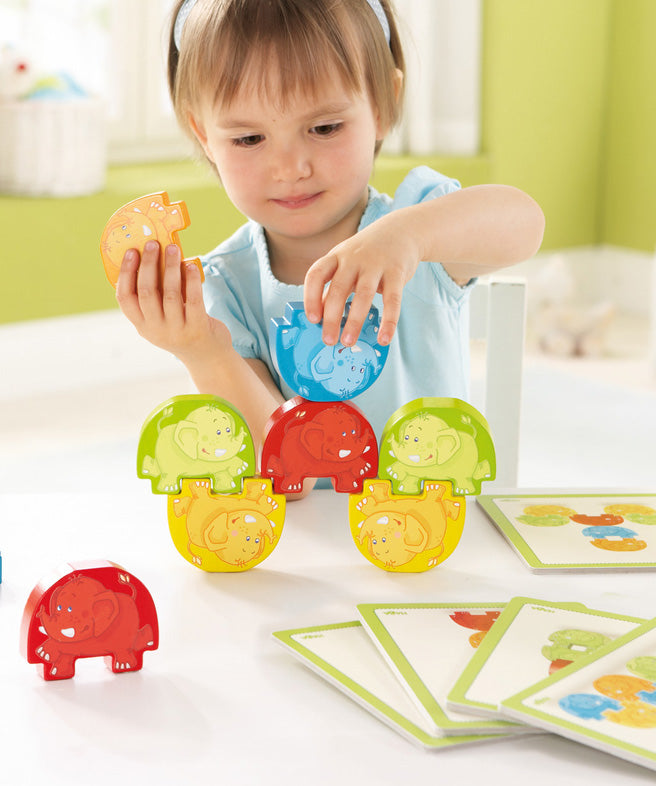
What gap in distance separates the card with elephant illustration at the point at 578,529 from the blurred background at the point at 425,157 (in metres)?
1.41

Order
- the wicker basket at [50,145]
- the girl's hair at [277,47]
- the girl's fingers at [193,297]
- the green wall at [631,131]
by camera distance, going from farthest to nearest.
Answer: the green wall at [631,131] → the wicker basket at [50,145] → the girl's hair at [277,47] → the girl's fingers at [193,297]

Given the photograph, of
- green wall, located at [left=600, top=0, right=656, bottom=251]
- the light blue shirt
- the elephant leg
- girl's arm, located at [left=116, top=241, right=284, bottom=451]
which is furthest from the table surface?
green wall, located at [left=600, top=0, right=656, bottom=251]

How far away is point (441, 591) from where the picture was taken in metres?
0.72

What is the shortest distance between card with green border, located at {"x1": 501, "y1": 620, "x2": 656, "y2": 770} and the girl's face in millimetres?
533

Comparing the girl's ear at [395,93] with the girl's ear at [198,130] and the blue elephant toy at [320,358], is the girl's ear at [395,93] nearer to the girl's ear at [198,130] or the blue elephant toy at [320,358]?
the girl's ear at [198,130]

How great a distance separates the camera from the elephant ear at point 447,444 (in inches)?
29.2

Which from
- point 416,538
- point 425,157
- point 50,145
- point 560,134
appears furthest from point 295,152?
point 560,134

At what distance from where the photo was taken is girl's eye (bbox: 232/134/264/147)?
973 millimetres

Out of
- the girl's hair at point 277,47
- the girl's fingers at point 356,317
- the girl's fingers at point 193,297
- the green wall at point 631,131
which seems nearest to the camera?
the girl's fingers at point 356,317

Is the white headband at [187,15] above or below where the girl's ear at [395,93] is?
above

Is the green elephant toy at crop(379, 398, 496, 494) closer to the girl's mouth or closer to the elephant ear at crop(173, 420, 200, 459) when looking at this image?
the elephant ear at crop(173, 420, 200, 459)

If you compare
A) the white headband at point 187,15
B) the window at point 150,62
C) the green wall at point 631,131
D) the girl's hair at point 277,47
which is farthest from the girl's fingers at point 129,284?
the green wall at point 631,131

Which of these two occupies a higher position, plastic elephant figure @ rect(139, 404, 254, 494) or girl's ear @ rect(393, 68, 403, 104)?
girl's ear @ rect(393, 68, 403, 104)

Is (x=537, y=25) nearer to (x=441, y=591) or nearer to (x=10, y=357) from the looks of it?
(x=10, y=357)
